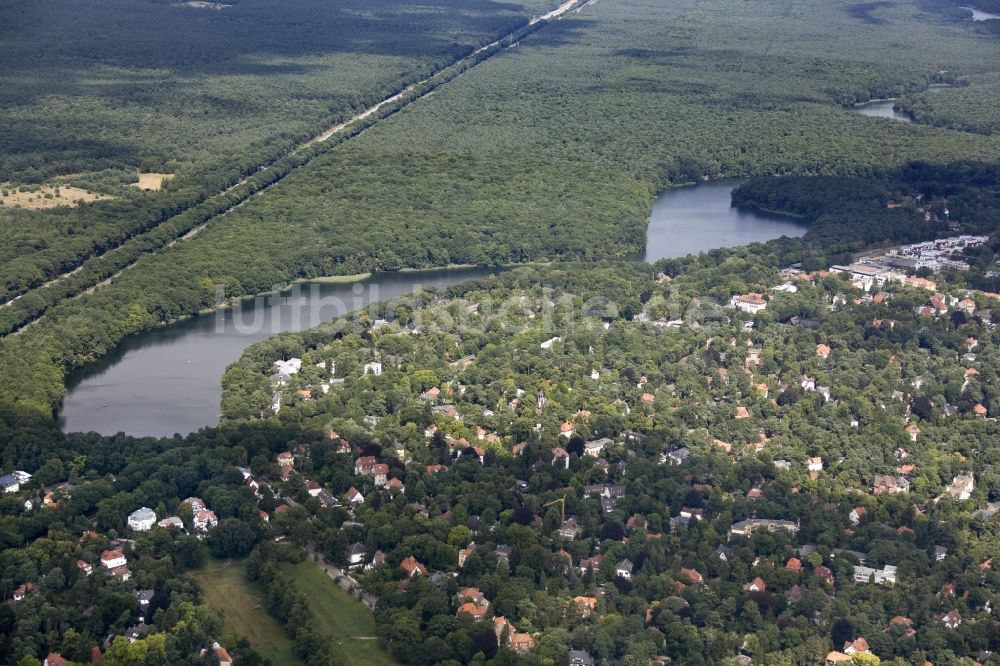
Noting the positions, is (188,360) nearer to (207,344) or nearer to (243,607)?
(207,344)

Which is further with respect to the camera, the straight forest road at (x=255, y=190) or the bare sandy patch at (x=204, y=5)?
the bare sandy patch at (x=204, y=5)

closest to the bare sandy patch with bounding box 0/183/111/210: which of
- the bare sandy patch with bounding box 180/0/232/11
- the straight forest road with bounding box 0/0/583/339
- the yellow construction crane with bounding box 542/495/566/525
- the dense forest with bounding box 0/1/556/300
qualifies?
the dense forest with bounding box 0/1/556/300

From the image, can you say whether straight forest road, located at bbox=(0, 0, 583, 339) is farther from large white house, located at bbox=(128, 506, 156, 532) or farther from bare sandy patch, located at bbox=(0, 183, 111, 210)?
large white house, located at bbox=(128, 506, 156, 532)

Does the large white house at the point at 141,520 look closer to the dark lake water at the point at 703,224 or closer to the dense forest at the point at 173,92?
the dense forest at the point at 173,92

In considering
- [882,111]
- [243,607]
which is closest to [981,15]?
[882,111]

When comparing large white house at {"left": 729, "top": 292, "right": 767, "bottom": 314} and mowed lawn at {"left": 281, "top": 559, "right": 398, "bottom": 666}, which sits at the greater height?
large white house at {"left": 729, "top": 292, "right": 767, "bottom": 314}

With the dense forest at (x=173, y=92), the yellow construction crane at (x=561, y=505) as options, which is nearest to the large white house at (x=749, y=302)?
the yellow construction crane at (x=561, y=505)
